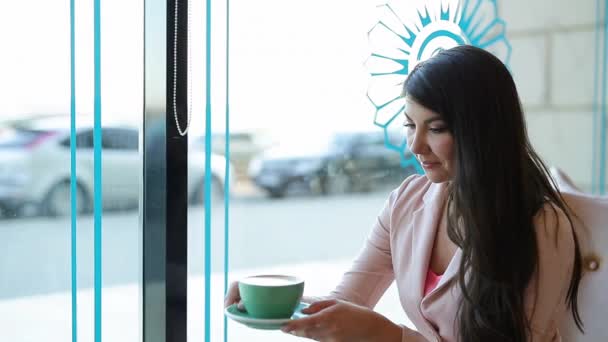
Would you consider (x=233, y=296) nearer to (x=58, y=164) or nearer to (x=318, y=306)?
(x=318, y=306)

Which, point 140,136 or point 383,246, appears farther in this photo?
point 383,246

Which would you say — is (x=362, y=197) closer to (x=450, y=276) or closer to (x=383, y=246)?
(x=383, y=246)

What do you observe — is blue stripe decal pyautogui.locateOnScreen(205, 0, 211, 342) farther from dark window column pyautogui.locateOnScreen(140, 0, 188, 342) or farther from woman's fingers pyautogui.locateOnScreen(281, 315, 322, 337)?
woman's fingers pyautogui.locateOnScreen(281, 315, 322, 337)

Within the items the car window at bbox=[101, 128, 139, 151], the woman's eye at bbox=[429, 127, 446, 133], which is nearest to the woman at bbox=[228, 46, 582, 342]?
the woman's eye at bbox=[429, 127, 446, 133]

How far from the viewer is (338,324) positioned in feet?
3.48

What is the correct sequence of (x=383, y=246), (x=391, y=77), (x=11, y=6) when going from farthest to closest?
(x=391, y=77) < (x=383, y=246) < (x=11, y=6)

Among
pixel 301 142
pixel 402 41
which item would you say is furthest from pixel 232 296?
pixel 402 41

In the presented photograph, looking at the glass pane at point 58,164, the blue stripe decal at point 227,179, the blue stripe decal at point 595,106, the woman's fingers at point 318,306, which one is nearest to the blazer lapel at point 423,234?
the woman's fingers at point 318,306

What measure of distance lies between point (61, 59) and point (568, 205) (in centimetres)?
89

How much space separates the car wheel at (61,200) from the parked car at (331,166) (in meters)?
0.36

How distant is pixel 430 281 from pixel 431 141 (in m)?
0.27

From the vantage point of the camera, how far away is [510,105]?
1.15 metres

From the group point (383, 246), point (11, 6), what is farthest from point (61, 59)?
point (383, 246)

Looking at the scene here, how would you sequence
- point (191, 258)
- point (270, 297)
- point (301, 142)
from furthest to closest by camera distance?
1. point (301, 142)
2. point (191, 258)
3. point (270, 297)
